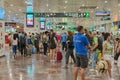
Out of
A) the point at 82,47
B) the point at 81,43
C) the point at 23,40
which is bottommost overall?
the point at 23,40

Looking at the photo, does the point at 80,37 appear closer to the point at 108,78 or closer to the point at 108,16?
the point at 108,78

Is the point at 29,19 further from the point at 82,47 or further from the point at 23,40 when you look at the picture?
the point at 82,47

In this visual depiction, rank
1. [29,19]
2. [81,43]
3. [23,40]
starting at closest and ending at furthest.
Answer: [81,43] < [23,40] < [29,19]

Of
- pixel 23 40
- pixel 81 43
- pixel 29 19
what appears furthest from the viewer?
pixel 29 19

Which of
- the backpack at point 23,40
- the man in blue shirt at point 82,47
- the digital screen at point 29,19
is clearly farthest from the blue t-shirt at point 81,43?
the digital screen at point 29,19

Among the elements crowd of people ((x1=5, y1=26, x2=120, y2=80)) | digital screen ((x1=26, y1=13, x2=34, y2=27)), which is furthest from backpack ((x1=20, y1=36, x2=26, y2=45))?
digital screen ((x1=26, y1=13, x2=34, y2=27))

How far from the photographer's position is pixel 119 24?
152 feet

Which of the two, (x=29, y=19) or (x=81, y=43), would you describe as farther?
(x=29, y=19)

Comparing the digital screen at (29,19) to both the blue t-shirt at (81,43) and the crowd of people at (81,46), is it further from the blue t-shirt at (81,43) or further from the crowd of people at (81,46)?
the blue t-shirt at (81,43)

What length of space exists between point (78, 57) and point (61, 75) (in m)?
2.38

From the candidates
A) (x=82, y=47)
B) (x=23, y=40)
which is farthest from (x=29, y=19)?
(x=82, y=47)

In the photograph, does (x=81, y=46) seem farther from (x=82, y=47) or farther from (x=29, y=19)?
(x=29, y=19)

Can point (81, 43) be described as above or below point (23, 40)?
above

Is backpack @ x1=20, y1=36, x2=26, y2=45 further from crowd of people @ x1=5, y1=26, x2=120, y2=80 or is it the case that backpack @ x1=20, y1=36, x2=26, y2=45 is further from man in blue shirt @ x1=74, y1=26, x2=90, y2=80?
man in blue shirt @ x1=74, y1=26, x2=90, y2=80
